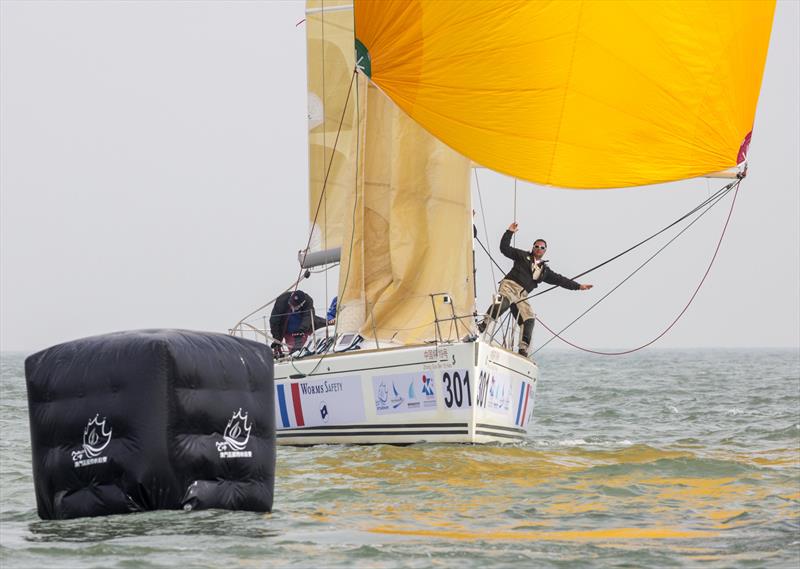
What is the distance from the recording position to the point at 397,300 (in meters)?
15.0

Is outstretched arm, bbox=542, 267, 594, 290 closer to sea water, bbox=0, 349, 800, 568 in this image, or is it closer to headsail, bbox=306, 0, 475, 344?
headsail, bbox=306, 0, 475, 344

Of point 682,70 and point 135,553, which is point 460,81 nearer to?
point 682,70

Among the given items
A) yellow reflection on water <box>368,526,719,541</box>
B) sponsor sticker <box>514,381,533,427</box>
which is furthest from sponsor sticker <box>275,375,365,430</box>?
yellow reflection on water <box>368,526,719,541</box>

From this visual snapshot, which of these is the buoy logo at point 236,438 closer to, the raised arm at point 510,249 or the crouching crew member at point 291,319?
the raised arm at point 510,249

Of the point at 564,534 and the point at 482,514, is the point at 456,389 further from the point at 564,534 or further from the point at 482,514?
the point at 564,534

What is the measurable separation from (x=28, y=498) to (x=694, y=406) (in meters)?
15.0

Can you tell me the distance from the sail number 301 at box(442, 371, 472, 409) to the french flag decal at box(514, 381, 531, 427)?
1466 mm

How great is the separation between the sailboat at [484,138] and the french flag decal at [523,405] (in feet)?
0.11

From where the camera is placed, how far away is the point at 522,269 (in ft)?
47.8

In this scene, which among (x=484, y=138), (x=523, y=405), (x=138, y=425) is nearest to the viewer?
(x=138, y=425)

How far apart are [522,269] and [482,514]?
570cm

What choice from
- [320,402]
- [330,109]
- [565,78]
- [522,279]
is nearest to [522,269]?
[522,279]

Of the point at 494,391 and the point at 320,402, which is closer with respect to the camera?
the point at 494,391

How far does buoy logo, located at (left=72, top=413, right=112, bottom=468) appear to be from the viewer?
25.5 ft
